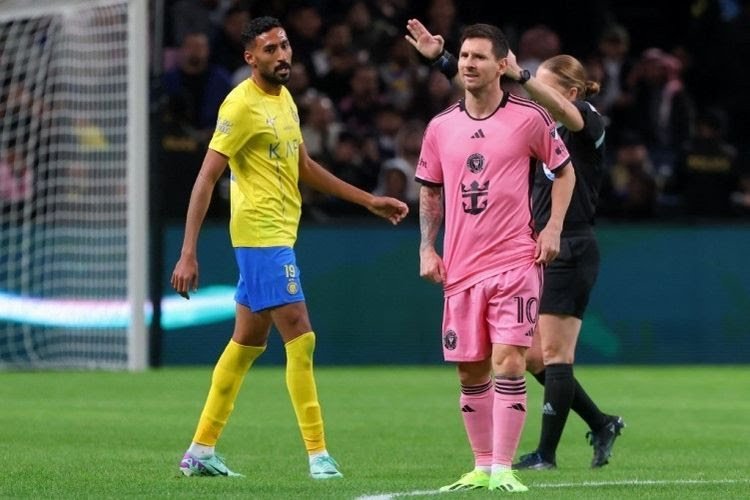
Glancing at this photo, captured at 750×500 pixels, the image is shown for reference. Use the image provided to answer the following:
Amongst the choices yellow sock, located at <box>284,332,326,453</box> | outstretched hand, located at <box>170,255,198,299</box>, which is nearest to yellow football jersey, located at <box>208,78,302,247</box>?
outstretched hand, located at <box>170,255,198,299</box>

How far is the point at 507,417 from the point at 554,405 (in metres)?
1.54

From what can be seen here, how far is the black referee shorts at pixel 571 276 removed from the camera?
9188 millimetres

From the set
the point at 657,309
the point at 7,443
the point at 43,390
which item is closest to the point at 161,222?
the point at 43,390

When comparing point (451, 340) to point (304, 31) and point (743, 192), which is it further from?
point (304, 31)

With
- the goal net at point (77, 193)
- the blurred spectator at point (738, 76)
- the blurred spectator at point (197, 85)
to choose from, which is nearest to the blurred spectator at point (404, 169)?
the blurred spectator at point (197, 85)

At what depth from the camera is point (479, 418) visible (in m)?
7.94

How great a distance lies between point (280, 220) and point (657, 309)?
410 inches

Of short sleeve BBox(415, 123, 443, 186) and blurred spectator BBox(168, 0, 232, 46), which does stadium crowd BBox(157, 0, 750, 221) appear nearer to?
blurred spectator BBox(168, 0, 232, 46)

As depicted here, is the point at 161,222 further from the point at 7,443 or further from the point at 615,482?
the point at 615,482

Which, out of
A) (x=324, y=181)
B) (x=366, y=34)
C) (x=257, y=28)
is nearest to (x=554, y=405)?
(x=324, y=181)

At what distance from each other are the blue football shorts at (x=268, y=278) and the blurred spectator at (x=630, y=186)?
10.8 metres

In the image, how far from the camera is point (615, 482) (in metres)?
8.08

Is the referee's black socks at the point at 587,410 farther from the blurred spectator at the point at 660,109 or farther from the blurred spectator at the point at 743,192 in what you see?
the blurred spectator at the point at 660,109

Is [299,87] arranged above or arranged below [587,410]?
above
